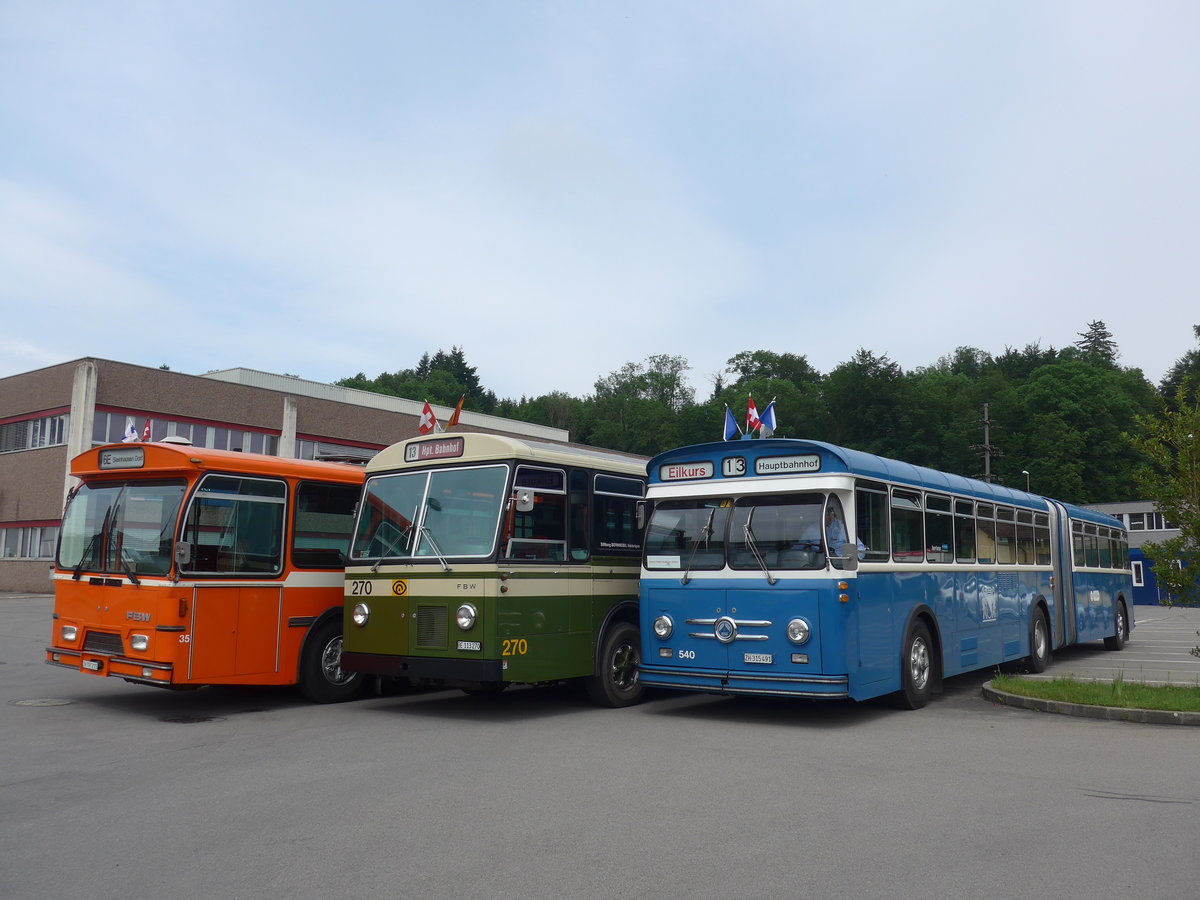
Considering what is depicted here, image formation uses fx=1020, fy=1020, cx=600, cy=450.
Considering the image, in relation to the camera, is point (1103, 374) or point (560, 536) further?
point (1103, 374)

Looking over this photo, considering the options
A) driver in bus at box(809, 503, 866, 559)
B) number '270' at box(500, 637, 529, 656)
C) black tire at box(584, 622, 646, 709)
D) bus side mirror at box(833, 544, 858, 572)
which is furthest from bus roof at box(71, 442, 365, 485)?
bus side mirror at box(833, 544, 858, 572)

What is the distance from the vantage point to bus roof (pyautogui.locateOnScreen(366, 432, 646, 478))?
1122 cm

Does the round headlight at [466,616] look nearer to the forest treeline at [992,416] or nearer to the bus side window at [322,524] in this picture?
the bus side window at [322,524]

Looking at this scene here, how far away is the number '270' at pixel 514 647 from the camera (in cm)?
1069

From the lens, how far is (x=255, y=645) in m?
11.5

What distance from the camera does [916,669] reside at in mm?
12016

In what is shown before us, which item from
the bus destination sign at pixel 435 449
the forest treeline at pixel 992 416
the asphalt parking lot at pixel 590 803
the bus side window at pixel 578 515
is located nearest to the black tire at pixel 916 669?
the asphalt parking lot at pixel 590 803

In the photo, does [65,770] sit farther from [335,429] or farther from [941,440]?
[941,440]

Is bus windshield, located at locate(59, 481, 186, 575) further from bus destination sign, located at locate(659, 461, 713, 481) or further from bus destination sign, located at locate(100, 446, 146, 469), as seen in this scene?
bus destination sign, located at locate(659, 461, 713, 481)

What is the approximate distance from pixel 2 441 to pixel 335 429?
14.1 meters

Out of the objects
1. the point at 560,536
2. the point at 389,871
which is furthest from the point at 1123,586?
the point at 389,871

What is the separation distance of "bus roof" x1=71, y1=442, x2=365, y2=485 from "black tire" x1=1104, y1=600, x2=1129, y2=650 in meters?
16.8

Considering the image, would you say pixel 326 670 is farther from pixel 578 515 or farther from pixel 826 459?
pixel 826 459

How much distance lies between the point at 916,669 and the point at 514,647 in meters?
4.81
